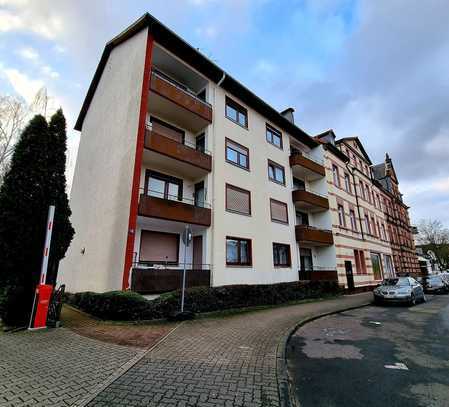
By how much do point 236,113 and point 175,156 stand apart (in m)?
6.83

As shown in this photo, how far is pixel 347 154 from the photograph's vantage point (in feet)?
87.3

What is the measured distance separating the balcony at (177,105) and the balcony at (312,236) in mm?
9857

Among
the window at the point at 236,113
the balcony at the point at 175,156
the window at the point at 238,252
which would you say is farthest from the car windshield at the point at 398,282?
the window at the point at 236,113

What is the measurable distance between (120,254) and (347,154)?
82.2 ft

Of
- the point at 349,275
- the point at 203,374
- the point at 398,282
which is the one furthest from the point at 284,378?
the point at 349,275

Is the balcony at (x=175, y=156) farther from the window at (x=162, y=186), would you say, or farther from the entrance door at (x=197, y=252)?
the entrance door at (x=197, y=252)

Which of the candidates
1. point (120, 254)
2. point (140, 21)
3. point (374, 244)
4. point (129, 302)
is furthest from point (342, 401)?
point (374, 244)

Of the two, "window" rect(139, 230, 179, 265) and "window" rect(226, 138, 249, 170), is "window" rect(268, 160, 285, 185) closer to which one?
"window" rect(226, 138, 249, 170)

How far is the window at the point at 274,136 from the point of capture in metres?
19.2

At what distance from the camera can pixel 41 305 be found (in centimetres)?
727

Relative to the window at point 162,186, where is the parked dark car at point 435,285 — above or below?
below

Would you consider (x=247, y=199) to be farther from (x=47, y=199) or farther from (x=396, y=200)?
(x=396, y=200)

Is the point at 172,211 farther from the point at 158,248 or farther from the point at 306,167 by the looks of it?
the point at 306,167

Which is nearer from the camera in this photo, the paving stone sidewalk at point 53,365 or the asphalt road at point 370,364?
the paving stone sidewalk at point 53,365
